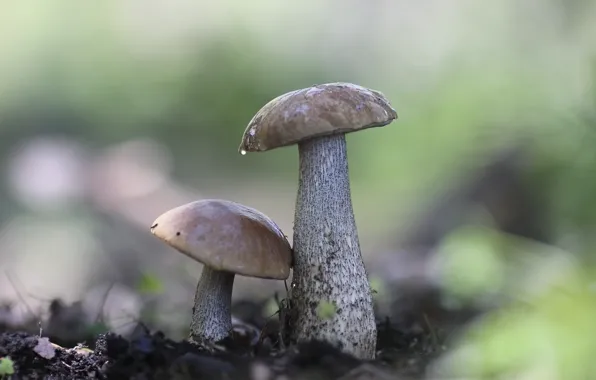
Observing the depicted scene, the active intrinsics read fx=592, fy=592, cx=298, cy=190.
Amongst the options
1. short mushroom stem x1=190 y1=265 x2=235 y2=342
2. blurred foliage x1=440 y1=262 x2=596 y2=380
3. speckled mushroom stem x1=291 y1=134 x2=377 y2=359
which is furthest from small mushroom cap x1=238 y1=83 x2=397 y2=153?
blurred foliage x1=440 y1=262 x2=596 y2=380

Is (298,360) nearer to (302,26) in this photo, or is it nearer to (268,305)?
(268,305)

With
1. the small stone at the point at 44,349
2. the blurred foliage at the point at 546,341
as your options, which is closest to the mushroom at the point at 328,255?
the blurred foliage at the point at 546,341

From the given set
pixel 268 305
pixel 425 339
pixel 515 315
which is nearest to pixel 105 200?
pixel 268 305

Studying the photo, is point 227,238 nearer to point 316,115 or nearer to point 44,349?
point 316,115

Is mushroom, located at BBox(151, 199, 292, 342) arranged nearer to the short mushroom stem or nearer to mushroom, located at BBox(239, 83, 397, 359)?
the short mushroom stem

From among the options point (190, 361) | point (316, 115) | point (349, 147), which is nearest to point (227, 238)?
point (190, 361)

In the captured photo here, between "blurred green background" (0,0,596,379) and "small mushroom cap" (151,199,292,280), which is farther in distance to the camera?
"blurred green background" (0,0,596,379)

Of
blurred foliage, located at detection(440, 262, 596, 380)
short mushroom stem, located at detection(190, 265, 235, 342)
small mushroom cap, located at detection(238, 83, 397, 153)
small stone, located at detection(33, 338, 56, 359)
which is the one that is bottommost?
small stone, located at detection(33, 338, 56, 359)
